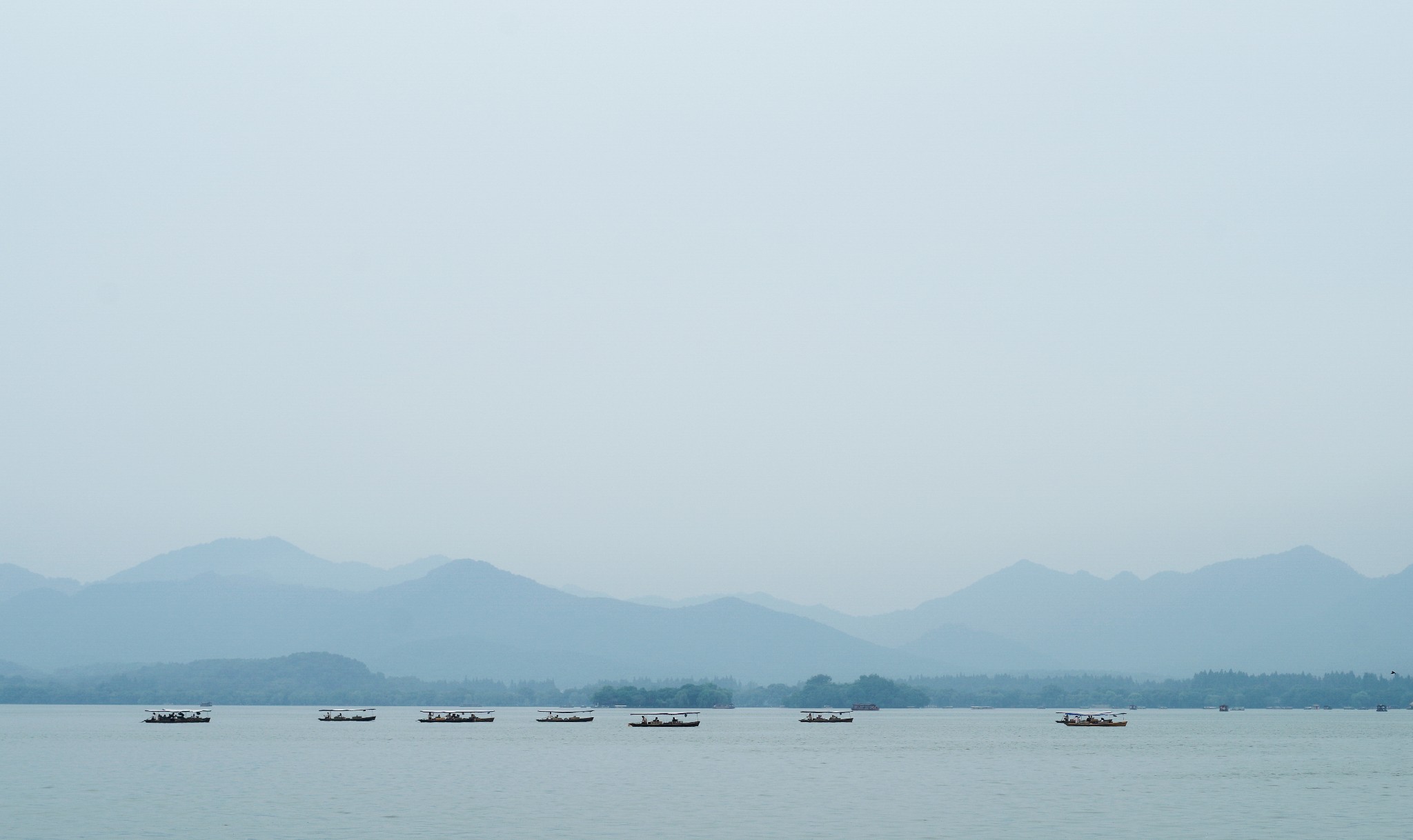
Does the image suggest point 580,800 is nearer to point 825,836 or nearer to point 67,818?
point 825,836

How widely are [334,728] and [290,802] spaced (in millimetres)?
133145

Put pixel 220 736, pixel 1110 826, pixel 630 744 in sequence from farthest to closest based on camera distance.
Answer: pixel 220 736, pixel 630 744, pixel 1110 826

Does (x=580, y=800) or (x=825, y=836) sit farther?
(x=580, y=800)

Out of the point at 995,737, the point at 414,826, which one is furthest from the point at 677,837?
the point at 995,737

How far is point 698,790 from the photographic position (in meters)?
81.3

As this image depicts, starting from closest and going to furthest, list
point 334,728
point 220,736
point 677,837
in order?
point 677,837 < point 220,736 < point 334,728

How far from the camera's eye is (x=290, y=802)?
71.7m

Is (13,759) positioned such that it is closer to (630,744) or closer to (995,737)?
(630,744)

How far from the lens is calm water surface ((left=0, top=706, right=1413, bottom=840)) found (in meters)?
60.5

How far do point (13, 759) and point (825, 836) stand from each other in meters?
83.2

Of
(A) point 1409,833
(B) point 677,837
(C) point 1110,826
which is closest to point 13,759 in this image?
(B) point 677,837

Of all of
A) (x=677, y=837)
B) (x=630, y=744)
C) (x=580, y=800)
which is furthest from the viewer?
(x=630, y=744)

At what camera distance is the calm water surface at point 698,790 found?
2382 inches

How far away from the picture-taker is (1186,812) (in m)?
67.8
